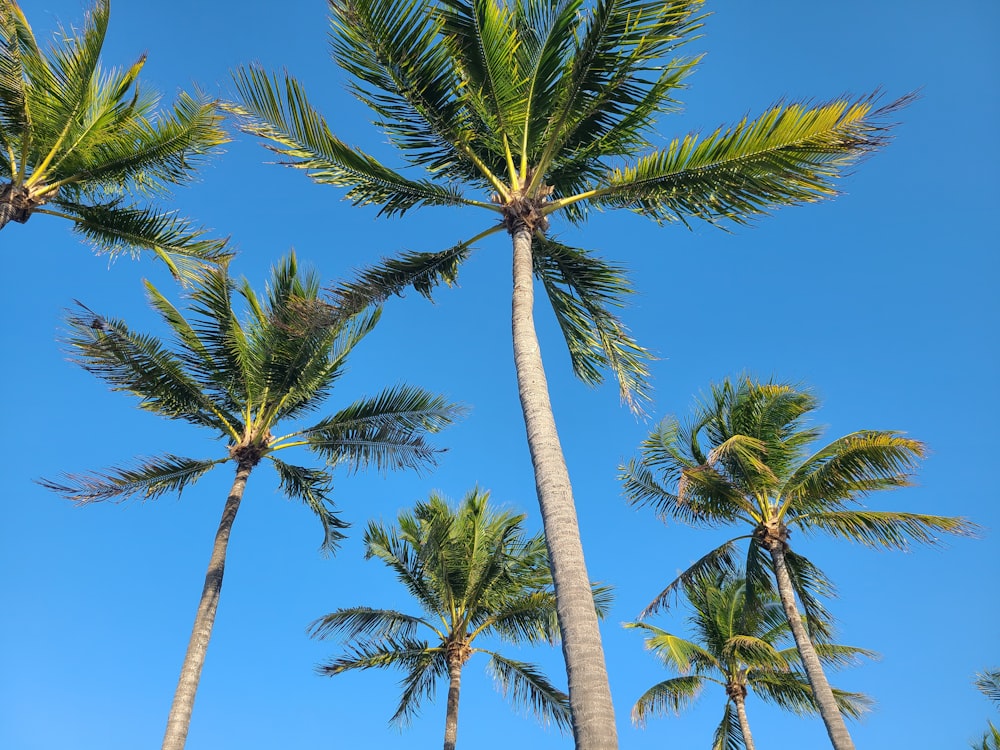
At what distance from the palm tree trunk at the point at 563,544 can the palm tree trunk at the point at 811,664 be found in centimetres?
929

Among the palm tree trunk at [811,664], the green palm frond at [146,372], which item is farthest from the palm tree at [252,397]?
the palm tree trunk at [811,664]

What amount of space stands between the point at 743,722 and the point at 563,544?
659 inches

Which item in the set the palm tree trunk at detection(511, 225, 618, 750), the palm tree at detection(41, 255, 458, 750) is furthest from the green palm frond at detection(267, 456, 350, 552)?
the palm tree trunk at detection(511, 225, 618, 750)

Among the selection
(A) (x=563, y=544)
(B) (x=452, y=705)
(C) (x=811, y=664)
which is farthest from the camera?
(B) (x=452, y=705)

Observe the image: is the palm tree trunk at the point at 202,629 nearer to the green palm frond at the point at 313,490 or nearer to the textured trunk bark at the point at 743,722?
the green palm frond at the point at 313,490

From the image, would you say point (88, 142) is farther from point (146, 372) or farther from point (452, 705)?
point (452, 705)

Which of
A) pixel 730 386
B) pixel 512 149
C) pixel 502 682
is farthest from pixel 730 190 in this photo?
pixel 502 682

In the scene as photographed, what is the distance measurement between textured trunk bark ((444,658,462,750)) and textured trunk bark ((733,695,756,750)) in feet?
26.3

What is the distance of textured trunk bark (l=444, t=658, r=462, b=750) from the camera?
16.0 m

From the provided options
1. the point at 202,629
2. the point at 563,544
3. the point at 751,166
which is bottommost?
the point at 563,544

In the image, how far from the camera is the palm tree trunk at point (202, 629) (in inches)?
406

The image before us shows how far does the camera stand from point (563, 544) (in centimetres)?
616

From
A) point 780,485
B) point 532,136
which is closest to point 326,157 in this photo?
point 532,136

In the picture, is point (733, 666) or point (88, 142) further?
point (733, 666)
